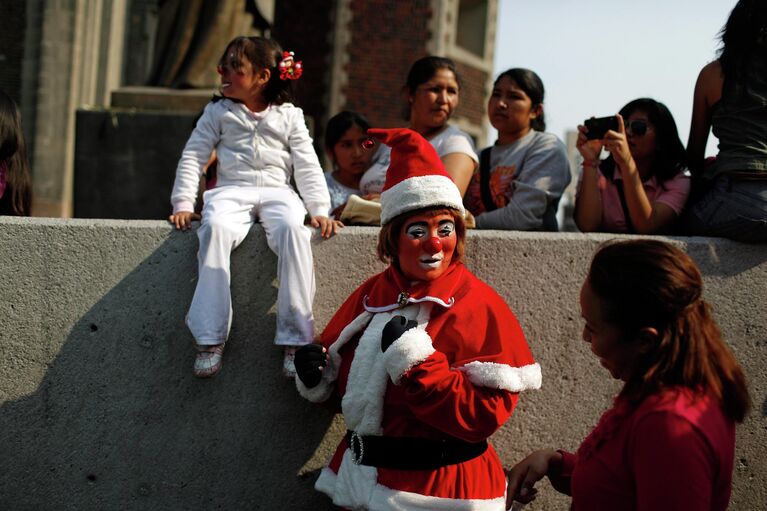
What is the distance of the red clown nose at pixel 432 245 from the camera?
304cm

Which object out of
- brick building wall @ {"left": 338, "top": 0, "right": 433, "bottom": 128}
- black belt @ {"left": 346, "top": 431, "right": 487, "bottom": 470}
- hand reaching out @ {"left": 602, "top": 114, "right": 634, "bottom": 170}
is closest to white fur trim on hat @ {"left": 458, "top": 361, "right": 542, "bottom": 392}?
black belt @ {"left": 346, "top": 431, "right": 487, "bottom": 470}

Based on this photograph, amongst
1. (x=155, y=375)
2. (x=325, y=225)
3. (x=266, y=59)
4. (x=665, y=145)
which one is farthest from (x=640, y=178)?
(x=155, y=375)

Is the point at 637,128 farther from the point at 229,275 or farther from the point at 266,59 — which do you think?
the point at 229,275

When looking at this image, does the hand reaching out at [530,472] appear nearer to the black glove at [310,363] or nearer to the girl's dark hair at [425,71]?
the black glove at [310,363]

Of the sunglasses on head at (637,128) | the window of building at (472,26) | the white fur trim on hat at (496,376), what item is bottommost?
the white fur trim on hat at (496,376)

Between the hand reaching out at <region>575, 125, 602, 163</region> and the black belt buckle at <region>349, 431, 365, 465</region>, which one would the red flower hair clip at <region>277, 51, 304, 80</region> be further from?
the black belt buckle at <region>349, 431, 365, 465</region>

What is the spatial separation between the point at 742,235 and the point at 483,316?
4.83ft

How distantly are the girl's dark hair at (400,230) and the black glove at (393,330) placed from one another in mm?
378

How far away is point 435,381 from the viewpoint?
108 inches

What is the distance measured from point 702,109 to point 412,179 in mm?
1760

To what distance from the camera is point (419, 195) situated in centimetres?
307

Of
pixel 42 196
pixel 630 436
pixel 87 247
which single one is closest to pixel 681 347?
pixel 630 436

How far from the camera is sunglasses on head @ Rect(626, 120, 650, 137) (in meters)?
4.21

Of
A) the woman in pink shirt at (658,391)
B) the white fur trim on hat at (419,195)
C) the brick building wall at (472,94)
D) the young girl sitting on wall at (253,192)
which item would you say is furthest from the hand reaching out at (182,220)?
the brick building wall at (472,94)
